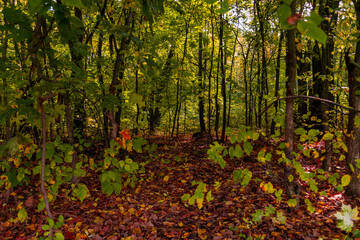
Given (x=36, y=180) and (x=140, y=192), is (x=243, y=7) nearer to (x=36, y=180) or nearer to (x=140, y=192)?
(x=140, y=192)

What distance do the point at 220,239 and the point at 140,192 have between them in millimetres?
2240

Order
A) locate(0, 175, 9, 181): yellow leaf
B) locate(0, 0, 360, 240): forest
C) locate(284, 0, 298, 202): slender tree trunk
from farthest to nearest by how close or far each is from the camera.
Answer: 1. locate(284, 0, 298, 202): slender tree trunk
2. locate(0, 175, 9, 181): yellow leaf
3. locate(0, 0, 360, 240): forest

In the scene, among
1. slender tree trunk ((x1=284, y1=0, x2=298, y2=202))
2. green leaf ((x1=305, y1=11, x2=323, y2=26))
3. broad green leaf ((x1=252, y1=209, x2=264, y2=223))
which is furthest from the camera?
broad green leaf ((x1=252, y1=209, x2=264, y2=223))

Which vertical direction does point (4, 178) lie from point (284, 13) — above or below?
below

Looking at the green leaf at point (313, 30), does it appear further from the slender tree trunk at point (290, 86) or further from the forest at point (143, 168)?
the slender tree trunk at point (290, 86)

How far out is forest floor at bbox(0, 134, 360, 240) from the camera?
3170 millimetres

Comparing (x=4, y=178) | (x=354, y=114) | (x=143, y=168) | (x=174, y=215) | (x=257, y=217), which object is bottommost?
(x=174, y=215)

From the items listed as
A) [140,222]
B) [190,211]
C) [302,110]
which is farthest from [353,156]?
[302,110]

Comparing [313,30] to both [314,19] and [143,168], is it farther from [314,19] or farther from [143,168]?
[143,168]

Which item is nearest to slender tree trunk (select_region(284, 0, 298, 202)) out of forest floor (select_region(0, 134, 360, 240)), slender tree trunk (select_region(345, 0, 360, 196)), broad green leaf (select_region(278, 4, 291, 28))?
forest floor (select_region(0, 134, 360, 240))

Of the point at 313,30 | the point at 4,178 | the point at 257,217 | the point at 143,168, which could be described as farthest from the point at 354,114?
the point at 4,178

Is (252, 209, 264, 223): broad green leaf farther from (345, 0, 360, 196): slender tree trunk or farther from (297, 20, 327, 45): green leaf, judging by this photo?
(297, 20, 327, 45): green leaf

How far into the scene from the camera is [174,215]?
12.6 ft

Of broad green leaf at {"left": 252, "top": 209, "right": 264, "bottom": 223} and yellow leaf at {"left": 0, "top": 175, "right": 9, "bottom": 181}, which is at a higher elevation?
yellow leaf at {"left": 0, "top": 175, "right": 9, "bottom": 181}
